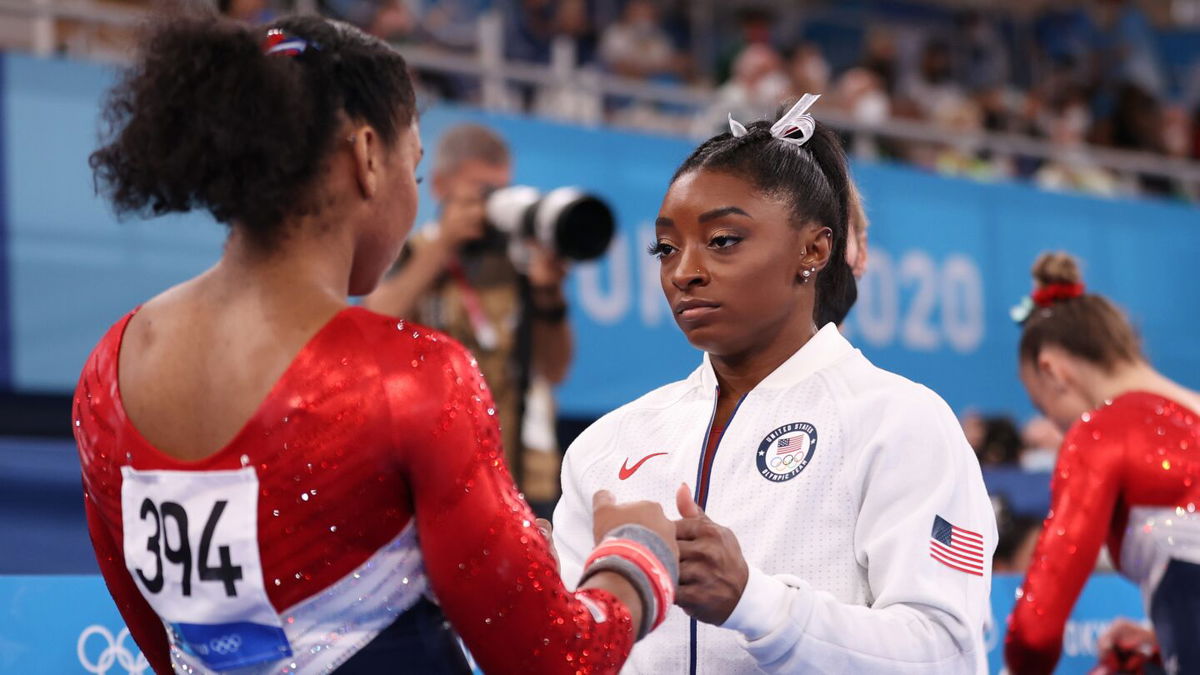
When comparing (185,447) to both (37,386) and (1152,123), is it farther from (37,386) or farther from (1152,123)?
(1152,123)

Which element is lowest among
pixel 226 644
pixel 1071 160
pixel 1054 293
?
pixel 226 644

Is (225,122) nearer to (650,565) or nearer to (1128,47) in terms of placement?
(650,565)

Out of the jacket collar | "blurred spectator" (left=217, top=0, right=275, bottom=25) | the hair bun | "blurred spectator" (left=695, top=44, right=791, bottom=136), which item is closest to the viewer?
the jacket collar

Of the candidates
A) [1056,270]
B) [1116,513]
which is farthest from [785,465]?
[1056,270]

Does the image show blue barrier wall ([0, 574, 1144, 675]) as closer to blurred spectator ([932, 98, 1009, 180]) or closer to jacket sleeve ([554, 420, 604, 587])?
jacket sleeve ([554, 420, 604, 587])

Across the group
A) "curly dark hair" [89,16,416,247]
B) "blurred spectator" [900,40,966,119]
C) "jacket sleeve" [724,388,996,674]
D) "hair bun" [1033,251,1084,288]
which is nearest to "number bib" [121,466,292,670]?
"curly dark hair" [89,16,416,247]

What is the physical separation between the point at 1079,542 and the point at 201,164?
1.99m

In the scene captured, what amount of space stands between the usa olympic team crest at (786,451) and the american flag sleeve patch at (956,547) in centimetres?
20

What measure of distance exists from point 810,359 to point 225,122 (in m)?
0.91

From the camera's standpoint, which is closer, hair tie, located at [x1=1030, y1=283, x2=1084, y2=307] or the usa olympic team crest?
the usa olympic team crest

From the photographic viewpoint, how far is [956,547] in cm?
180

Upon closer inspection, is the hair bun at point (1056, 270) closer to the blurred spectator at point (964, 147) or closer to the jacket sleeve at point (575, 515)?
the jacket sleeve at point (575, 515)

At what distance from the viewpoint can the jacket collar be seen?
78.2 inches

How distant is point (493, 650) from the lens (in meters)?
1.51
